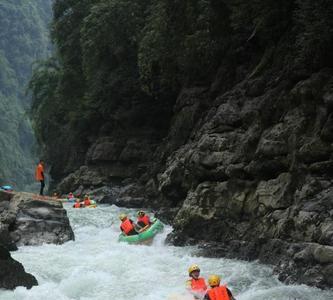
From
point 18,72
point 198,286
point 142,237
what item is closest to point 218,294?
point 198,286

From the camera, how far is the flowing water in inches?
442

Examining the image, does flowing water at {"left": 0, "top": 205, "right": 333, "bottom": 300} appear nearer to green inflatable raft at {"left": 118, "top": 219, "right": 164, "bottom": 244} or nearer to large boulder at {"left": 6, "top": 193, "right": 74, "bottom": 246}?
green inflatable raft at {"left": 118, "top": 219, "right": 164, "bottom": 244}

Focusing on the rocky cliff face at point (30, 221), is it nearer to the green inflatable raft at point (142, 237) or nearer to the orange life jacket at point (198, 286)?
the green inflatable raft at point (142, 237)

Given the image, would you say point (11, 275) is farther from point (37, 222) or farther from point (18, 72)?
point (18, 72)

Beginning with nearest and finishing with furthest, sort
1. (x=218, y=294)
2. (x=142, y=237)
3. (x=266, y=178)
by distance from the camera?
1. (x=218, y=294)
2. (x=266, y=178)
3. (x=142, y=237)

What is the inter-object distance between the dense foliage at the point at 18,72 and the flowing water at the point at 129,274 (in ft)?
253

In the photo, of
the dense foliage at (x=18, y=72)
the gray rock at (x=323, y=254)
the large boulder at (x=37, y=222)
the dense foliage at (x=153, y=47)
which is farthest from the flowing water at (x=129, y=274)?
the dense foliage at (x=18, y=72)

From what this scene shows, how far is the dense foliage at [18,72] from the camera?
98875 mm

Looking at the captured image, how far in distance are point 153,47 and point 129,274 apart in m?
13.1

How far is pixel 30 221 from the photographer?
17859 millimetres

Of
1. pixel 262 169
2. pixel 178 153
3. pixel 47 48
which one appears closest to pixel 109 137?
pixel 178 153

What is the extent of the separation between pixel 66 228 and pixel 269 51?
8.29 m

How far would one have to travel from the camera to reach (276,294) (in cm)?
1080

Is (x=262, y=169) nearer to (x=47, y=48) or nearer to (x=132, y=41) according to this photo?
(x=132, y=41)
